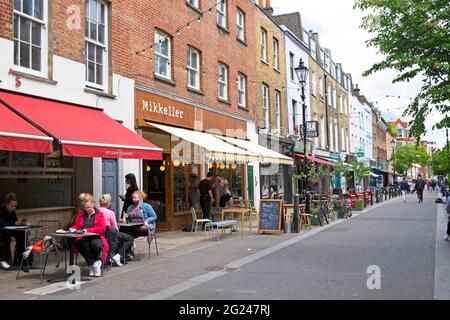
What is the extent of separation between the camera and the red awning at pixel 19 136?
298 inches

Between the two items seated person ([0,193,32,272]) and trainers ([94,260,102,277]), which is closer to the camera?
trainers ([94,260,102,277])

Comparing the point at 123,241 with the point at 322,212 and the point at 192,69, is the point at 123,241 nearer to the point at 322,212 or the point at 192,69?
the point at 192,69

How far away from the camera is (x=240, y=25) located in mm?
21703

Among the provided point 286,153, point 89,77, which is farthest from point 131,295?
point 286,153

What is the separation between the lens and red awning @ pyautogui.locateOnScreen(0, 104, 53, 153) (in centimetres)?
756

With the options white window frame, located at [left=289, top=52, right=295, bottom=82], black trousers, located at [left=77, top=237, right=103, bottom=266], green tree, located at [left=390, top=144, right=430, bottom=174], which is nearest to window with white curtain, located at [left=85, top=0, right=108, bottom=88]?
black trousers, located at [left=77, top=237, right=103, bottom=266]

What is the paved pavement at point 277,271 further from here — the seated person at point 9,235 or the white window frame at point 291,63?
the white window frame at point 291,63

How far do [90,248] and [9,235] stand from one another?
176 centimetres

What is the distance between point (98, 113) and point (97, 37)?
6.59 ft

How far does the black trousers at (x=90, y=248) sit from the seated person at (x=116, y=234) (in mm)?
625

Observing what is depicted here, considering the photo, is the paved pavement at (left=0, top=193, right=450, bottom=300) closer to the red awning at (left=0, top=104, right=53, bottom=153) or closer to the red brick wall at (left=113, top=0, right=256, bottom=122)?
the red awning at (left=0, top=104, right=53, bottom=153)

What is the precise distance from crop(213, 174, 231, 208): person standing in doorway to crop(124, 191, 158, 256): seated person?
261 inches

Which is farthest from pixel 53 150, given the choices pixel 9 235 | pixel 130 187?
pixel 130 187

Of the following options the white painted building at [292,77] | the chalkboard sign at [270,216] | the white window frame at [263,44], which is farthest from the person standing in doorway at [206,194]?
the white painted building at [292,77]
